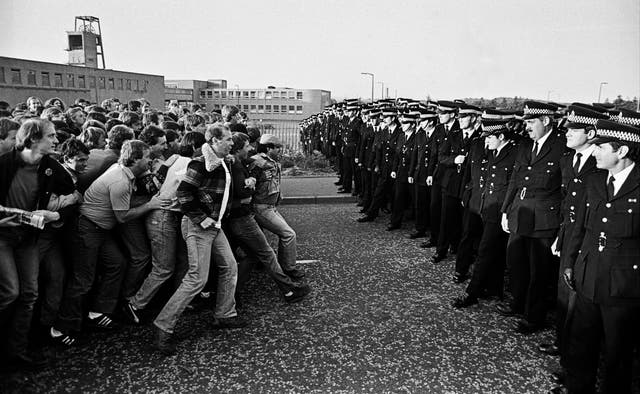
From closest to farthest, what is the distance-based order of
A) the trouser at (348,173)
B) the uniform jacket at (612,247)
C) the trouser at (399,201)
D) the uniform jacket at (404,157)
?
1. the uniform jacket at (612,247)
2. the uniform jacket at (404,157)
3. the trouser at (399,201)
4. the trouser at (348,173)

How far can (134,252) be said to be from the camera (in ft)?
16.7

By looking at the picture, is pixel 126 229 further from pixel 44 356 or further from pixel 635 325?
pixel 635 325

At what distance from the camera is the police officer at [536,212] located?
16.0 ft

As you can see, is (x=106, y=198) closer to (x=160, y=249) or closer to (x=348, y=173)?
(x=160, y=249)

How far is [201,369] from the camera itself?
166 inches

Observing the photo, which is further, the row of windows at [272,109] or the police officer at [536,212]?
the row of windows at [272,109]

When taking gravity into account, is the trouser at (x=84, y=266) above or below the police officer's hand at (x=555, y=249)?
below

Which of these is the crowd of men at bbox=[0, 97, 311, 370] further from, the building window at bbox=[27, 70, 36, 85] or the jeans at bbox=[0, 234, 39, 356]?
the building window at bbox=[27, 70, 36, 85]

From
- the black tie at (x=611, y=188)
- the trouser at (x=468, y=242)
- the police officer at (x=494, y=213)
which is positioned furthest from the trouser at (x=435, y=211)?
the black tie at (x=611, y=188)

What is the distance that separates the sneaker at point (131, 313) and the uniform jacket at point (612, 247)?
3852 millimetres

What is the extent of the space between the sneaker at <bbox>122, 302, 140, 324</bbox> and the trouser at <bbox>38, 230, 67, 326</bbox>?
0.64 meters

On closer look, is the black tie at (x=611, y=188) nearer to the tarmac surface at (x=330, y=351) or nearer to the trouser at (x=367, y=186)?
the tarmac surface at (x=330, y=351)

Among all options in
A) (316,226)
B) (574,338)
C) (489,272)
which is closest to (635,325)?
(574,338)

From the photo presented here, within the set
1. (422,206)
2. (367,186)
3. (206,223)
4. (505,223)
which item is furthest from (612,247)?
(367,186)
